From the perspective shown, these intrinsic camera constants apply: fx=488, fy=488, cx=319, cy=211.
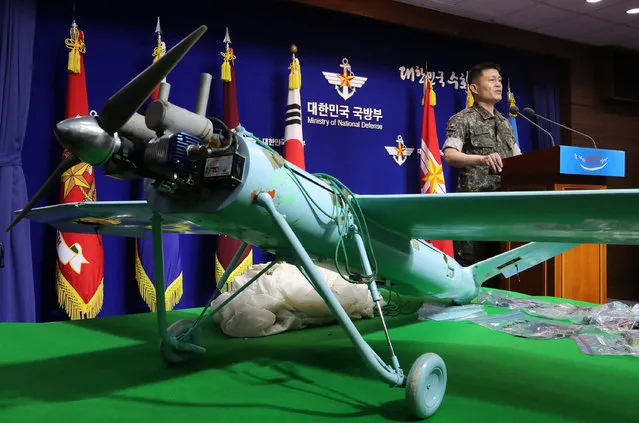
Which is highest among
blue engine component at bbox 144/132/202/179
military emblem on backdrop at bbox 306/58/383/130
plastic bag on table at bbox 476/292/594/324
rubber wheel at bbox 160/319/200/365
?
military emblem on backdrop at bbox 306/58/383/130

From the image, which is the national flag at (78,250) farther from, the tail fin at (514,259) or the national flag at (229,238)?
the tail fin at (514,259)

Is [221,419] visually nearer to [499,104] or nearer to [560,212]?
[560,212]

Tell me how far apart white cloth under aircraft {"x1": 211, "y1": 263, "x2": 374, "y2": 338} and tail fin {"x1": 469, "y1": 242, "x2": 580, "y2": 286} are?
678 mm

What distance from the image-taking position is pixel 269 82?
4645 millimetres

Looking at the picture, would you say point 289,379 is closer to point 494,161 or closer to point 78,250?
point 494,161

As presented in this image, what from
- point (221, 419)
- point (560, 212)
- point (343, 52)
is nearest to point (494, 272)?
point (560, 212)

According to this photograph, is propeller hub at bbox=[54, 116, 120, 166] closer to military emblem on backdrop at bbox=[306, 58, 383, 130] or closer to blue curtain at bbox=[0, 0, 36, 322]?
blue curtain at bbox=[0, 0, 36, 322]

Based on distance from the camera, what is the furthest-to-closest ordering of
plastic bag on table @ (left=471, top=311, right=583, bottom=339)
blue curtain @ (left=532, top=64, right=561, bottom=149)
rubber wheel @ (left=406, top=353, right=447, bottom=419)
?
blue curtain @ (left=532, top=64, right=561, bottom=149), plastic bag on table @ (left=471, top=311, right=583, bottom=339), rubber wheel @ (left=406, top=353, right=447, bottom=419)

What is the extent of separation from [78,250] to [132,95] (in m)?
2.72

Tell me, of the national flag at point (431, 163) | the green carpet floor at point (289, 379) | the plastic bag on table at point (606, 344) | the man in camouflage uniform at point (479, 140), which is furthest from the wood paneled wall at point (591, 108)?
the green carpet floor at point (289, 379)

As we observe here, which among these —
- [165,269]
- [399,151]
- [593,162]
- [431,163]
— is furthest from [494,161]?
[165,269]

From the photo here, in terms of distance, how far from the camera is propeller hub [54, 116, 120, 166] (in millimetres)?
1197

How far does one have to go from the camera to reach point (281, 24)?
15.6ft

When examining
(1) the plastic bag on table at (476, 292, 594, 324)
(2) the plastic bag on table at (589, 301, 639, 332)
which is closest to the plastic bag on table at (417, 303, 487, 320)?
(1) the plastic bag on table at (476, 292, 594, 324)
